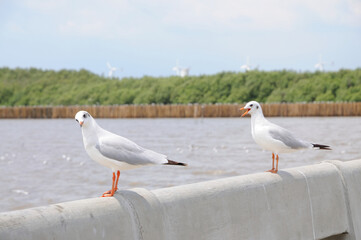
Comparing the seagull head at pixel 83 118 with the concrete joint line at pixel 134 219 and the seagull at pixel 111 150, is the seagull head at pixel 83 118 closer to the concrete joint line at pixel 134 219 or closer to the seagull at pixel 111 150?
the seagull at pixel 111 150

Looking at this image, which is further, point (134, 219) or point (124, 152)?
point (124, 152)

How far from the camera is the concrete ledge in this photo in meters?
3.76

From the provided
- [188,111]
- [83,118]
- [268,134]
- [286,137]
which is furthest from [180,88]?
[83,118]

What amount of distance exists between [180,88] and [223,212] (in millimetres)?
87337

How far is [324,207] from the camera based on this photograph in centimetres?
609

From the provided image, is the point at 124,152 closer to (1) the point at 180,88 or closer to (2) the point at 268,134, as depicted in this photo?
(2) the point at 268,134

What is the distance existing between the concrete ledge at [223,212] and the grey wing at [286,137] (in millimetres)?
226

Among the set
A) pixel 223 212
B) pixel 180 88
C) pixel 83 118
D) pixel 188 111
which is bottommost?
pixel 188 111

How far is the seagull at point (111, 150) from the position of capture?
435cm

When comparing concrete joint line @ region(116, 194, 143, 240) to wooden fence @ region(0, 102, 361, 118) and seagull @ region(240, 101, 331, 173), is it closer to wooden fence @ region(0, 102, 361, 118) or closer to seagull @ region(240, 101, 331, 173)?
seagull @ region(240, 101, 331, 173)

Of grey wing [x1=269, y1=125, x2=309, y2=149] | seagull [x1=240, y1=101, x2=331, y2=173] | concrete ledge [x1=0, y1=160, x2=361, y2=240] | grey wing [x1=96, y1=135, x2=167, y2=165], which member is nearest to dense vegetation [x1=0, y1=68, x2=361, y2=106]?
concrete ledge [x1=0, y1=160, x2=361, y2=240]

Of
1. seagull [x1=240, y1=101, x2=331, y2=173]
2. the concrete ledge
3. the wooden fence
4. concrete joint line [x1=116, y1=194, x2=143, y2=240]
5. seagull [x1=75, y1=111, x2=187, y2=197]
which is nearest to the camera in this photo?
the concrete ledge

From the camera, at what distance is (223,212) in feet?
16.2

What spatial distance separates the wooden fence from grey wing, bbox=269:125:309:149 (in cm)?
6558
